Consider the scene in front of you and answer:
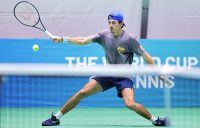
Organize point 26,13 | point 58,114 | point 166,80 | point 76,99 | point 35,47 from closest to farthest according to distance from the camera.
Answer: point 166,80, point 76,99, point 58,114, point 35,47, point 26,13

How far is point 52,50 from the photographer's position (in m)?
10.9

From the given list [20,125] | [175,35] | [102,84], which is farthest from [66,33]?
[20,125]

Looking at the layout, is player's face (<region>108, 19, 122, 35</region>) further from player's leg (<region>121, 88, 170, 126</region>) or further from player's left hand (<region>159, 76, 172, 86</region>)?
player's left hand (<region>159, 76, 172, 86</region>)

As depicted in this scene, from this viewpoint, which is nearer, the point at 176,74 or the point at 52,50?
the point at 176,74

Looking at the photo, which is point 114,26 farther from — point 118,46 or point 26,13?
point 26,13

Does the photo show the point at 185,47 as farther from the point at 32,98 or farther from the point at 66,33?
the point at 32,98

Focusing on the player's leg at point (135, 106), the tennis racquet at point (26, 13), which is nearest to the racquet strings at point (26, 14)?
the tennis racquet at point (26, 13)

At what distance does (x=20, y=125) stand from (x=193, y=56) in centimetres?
617

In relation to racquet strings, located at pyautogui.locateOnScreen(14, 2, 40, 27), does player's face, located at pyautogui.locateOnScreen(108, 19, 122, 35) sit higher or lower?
lower

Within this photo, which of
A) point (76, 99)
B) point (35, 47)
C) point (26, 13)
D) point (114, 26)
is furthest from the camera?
point (26, 13)

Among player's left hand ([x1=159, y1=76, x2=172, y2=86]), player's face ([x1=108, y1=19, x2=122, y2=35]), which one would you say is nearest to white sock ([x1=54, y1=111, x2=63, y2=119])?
player's face ([x1=108, y1=19, x2=122, y2=35])

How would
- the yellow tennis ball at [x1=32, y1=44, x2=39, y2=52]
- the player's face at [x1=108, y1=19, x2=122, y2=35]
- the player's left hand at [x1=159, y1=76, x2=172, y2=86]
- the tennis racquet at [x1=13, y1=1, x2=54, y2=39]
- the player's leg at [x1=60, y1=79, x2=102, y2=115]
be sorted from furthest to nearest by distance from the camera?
the tennis racquet at [x1=13, y1=1, x2=54, y2=39] < the yellow tennis ball at [x1=32, y1=44, x2=39, y2=52] < the player's face at [x1=108, y1=19, x2=122, y2=35] < the player's leg at [x1=60, y1=79, x2=102, y2=115] < the player's left hand at [x1=159, y1=76, x2=172, y2=86]

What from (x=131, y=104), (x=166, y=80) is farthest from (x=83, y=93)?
(x=166, y=80)

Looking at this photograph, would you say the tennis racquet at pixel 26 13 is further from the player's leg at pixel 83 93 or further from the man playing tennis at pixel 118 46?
the player's leg at pixel 83 93
